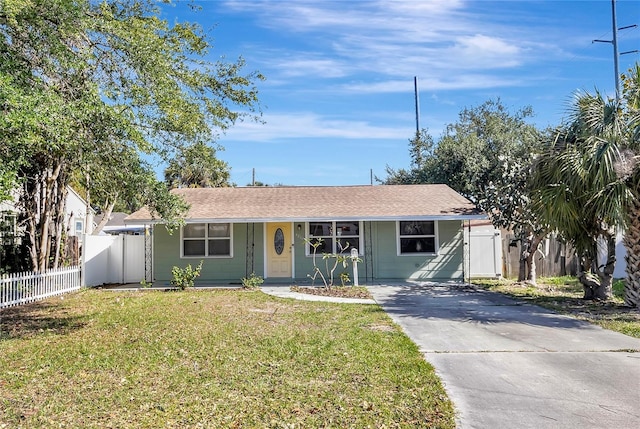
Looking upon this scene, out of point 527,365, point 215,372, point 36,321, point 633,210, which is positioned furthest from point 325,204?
point 215,372

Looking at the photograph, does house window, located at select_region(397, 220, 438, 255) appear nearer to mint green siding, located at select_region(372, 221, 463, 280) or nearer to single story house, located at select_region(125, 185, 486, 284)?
single story house, located at select_region(125, 185, 486, 284)

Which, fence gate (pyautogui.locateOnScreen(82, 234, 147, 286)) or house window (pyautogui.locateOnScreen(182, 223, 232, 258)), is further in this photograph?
house window (pyautogui.locateOnScreen(182, 223, 232, 258))

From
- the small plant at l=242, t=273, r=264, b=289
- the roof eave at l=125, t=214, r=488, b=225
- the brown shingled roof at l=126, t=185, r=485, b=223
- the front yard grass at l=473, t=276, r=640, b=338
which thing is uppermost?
the brown shingled roof at l=126, t=185, r=485, b=223

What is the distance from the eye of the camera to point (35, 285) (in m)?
12.3

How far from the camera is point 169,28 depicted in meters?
11.7

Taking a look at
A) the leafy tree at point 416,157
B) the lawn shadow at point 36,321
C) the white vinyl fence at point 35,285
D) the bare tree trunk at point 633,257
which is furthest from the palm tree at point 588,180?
the leafy tree at point 416,157

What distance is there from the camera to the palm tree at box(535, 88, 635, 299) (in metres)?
9.51

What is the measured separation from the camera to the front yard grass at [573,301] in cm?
893

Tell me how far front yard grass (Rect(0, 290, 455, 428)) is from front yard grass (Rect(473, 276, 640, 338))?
3962 mm

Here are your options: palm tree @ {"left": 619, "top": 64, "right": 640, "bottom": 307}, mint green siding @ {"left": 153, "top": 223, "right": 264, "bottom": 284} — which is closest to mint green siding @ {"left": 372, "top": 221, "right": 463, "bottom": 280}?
mint green siding @ {"left": 153, "top": 223, "right": 264, "bottom": 284}

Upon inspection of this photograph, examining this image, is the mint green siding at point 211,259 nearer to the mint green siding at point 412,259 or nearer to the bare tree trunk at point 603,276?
the mint green siding at point 412,259

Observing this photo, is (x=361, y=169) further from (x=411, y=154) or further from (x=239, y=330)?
(x=239, y=330)

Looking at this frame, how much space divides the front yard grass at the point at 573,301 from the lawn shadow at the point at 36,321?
31.6 ft

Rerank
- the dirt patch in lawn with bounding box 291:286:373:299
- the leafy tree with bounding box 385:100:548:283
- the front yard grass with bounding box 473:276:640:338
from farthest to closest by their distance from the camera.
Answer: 1. the leafy tree with bounding box 385:100:548:283
2. the dirt patch in lawn with bounding box 291:286:373:299
3. the front yard grass with bounding box 473:276:640:338
